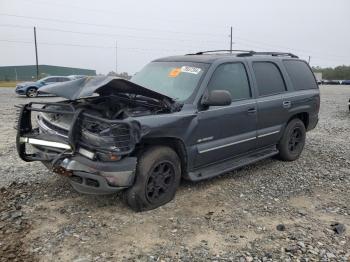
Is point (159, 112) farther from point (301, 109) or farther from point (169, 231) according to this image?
point (301, 109)

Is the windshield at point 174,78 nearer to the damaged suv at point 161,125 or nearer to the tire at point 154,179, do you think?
the damaged suv at point 161,125

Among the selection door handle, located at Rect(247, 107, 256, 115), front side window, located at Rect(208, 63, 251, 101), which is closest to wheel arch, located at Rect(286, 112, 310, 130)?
door handle, located at Rect(247, 107, 256, 115)

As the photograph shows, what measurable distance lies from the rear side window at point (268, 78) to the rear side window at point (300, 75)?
0.37 meters

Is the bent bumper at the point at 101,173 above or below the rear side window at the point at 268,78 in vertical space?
below

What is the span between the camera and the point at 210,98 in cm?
491

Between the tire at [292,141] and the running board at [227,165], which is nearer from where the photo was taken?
the running board at [227,165]

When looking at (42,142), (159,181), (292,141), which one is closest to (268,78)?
(292,141)

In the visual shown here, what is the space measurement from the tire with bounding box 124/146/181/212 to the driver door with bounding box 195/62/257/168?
455mm

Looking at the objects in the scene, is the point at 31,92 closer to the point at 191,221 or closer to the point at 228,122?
the point at 228,122

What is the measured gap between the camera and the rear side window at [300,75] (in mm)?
Result: 6910

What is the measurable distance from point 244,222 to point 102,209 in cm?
162

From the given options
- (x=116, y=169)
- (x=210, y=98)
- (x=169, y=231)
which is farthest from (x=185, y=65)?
(x=169, y=231)

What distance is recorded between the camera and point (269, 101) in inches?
243

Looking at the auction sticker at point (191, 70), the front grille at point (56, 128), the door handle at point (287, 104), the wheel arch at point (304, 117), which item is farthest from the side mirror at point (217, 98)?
the wheel arch at point (304, 117)
